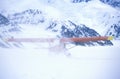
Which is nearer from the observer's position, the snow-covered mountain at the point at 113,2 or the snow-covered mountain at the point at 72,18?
the snow-covered mountain at the point at 72,18

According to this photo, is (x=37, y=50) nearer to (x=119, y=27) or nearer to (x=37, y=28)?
(x=37, y=28)

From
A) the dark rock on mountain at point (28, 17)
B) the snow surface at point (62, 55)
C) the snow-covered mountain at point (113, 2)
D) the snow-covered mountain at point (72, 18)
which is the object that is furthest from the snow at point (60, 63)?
the snow-covered mountain at point (113, 2)

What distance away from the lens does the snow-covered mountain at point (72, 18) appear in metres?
2.00

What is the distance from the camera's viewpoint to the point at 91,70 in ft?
6.84

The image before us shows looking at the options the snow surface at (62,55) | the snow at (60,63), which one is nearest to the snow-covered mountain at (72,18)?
the snow surface at (62,55)

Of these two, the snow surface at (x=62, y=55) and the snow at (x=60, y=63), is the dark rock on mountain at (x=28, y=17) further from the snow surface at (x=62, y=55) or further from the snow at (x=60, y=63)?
the snow at (x=60, y=63)

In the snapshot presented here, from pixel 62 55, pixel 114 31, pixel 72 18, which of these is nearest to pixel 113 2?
pixel 114 31

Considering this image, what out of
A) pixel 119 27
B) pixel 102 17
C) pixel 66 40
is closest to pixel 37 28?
pixel 66 40

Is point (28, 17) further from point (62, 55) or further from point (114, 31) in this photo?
point (114, 31)

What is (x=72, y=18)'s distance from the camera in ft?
6.71

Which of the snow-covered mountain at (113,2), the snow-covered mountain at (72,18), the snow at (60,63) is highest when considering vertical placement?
the snow-covered mountain at (113,2)

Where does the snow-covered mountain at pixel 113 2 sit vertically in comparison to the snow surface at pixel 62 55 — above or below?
above

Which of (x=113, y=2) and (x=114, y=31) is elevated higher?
(x=113, y=2)

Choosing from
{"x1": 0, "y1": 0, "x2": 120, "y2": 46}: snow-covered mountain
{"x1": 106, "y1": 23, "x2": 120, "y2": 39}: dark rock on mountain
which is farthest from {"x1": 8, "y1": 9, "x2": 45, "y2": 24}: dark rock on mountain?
{"x1": 106, "y1": 23, "x2": 120, "y2": 39}: dark rock on mountain
